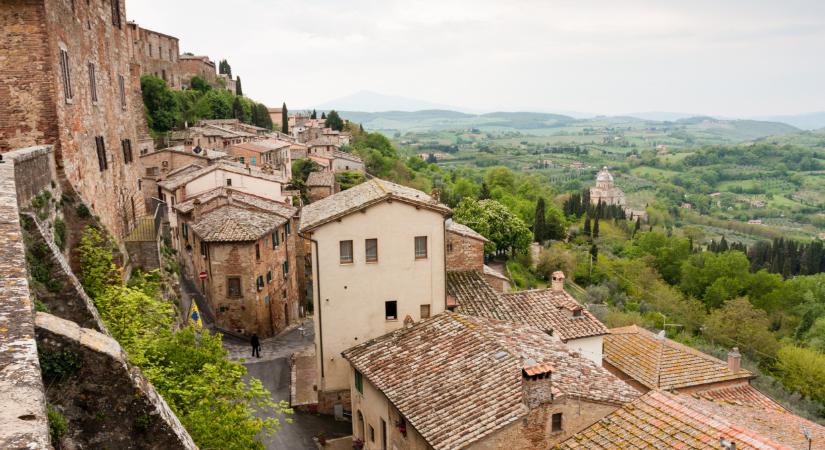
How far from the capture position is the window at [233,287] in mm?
34031

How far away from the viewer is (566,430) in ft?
53.0

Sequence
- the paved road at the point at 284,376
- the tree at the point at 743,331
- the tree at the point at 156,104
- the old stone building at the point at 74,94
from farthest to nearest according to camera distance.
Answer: the tree at the point at 156,104
the tree at the point at 743,331
the paved road at the point at 284,376
the old stone building at the point at 74,94

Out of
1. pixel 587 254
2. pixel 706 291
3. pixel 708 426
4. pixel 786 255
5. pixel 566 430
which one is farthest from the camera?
pixel 786 255

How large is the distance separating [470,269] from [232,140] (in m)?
43.4

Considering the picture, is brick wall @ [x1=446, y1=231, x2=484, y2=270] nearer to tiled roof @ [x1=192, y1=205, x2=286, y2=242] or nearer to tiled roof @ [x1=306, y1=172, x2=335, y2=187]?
tiled roof @ [x1=192, y1=205, x2=286, y2=242]

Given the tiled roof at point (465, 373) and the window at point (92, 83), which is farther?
the window at point (92, 83)

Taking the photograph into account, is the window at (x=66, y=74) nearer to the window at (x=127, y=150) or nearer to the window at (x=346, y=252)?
the window at (x=127, y=150)

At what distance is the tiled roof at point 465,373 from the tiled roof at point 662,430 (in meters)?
1.17

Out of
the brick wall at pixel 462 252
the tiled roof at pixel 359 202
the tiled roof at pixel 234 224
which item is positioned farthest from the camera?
the tiled roof at pixel 234 224

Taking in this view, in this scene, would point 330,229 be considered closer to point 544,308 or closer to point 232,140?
point 544,308

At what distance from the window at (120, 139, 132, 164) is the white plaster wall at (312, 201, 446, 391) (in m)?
10.2

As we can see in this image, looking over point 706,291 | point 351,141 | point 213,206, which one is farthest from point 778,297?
point 351,141

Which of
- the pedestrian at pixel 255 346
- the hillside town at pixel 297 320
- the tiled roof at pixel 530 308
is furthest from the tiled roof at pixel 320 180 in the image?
the tiled roof at pixel 530 308

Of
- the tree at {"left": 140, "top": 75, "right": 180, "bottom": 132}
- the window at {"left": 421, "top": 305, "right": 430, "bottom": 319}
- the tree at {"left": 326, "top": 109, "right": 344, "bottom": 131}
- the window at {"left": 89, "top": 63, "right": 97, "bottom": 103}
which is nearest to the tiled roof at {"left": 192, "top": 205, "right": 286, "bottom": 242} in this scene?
the window at {"left": 89, "top": 63, "right": 97, "bottom": 103}
